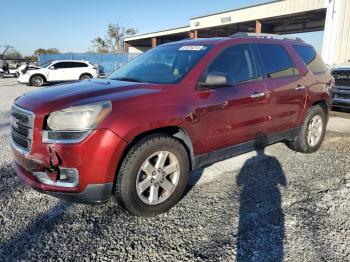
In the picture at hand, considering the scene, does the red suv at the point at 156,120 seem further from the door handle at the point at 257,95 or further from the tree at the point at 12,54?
the tree at the point at 12,54

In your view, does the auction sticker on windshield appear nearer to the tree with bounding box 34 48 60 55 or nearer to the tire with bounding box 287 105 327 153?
the tire with bounding box 287 105 327 153

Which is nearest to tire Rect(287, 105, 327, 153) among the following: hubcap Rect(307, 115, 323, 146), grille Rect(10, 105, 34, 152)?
hubcap Rect(307, 115, 323, 146)

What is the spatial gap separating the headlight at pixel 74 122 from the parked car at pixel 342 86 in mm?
7741

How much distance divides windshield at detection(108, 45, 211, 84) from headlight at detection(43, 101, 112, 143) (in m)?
1.01

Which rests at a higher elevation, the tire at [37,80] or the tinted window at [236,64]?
the tinted window at [236,64]

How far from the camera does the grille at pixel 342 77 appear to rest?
343 inches

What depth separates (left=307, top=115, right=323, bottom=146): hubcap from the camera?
5.38 metres

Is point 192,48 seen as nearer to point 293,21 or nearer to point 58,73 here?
point 58,73

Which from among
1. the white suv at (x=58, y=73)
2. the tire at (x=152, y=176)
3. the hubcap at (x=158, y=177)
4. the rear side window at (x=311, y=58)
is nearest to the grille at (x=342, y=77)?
the rear side window at (x=311, y=58)

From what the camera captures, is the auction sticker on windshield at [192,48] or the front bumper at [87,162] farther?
the auction sticker on windshield at [192,48]

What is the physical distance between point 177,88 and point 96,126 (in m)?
1.02

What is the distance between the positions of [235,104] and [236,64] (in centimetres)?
57

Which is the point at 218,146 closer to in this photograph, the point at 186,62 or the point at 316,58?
the point at 186,62

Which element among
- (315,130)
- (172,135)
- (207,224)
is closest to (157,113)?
(172,135)
